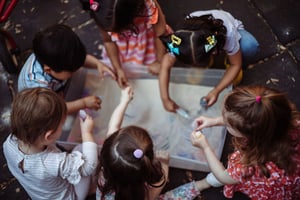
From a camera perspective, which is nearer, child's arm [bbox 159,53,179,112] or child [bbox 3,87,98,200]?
child [bbox 3,87,98,200]

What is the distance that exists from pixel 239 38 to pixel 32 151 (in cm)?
84

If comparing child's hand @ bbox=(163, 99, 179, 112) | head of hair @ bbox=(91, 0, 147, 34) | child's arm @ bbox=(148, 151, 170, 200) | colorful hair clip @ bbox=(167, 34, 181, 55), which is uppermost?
head of hair @ bbox=(91, 0, 147, 34)

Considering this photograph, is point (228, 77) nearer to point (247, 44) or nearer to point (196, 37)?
point (247, 44)

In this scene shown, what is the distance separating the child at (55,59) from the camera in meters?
1.31

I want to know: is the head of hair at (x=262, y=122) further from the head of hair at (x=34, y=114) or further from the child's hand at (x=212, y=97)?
the head of hair at (x=34, y=114)

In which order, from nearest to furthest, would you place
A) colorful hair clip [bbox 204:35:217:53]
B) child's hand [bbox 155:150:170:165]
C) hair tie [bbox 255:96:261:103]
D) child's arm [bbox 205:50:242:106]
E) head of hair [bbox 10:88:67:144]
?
hair tie [bbox 255:96:261:103] → head of hair [bbox 10:88:67:144] → colorful hair clip [bbox 204:35:217:53] → child's hand [bbox 155:150:170:165] → child's arm [bbox 205:50:242:106]

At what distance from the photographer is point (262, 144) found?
3.69ft

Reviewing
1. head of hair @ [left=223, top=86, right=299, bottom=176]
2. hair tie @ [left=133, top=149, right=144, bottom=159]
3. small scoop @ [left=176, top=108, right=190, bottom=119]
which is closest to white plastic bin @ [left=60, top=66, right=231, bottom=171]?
small scoop @ [left=176, top=108, right=190, bottom=119]

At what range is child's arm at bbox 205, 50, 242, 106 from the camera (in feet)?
4.83

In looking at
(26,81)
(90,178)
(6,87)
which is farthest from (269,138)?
(6,87)

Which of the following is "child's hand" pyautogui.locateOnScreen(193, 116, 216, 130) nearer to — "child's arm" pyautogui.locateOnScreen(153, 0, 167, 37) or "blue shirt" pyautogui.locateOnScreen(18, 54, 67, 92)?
"child's arm" pyautogui.locateOnScreen(153, 0, 167, 37)

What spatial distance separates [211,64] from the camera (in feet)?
5.56

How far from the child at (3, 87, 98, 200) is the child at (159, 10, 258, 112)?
0.38m

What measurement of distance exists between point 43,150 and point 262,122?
645 millimetres
